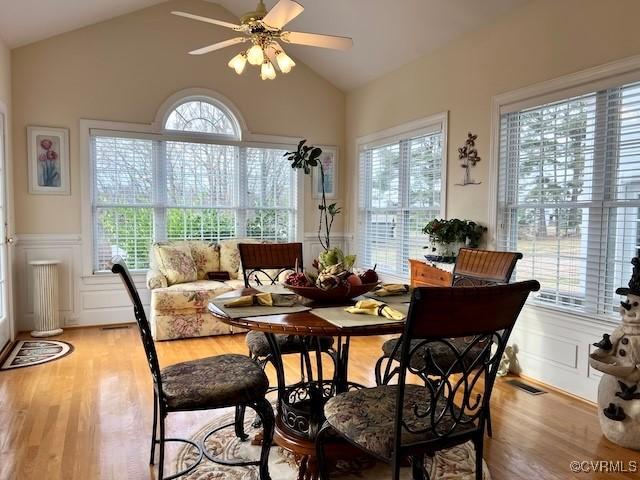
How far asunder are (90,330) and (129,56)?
118 inches

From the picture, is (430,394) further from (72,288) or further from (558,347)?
(72,288)

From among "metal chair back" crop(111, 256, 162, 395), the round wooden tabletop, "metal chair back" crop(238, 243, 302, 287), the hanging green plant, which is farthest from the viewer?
the hanging green plant

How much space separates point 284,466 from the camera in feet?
7.54

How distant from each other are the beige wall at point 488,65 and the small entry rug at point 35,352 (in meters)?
3.76

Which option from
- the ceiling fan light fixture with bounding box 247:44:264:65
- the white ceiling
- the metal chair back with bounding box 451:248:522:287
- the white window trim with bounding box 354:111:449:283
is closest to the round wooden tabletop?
the metal chair back with bounding box 451:248:522:287

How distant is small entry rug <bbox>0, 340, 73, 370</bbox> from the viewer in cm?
384

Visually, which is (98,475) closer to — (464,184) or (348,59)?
(464,184)

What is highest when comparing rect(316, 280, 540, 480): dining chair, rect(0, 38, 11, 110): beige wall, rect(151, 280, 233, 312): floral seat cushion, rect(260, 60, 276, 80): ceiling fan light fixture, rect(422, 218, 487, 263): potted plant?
rect(0, 38, 11, 110): beige wall

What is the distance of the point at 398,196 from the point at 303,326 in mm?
3663

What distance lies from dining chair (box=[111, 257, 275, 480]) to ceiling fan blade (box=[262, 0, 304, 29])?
5.16ft

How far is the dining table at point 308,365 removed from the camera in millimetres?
1821

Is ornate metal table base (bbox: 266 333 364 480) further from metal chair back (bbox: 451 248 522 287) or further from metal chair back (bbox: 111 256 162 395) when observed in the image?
metal chair back (bbox: 451 248 522 287)

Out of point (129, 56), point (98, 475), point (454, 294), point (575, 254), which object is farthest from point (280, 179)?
point (454, 294)
